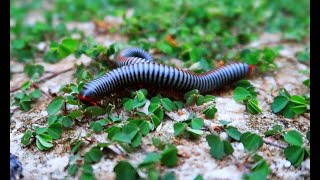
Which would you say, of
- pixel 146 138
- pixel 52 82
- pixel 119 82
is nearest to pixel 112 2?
pixel 52 82

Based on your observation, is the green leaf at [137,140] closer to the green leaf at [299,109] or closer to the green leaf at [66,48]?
the green leaf at [299,109]

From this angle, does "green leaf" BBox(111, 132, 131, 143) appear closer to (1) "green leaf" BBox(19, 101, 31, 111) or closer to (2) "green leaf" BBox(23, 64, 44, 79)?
(1) "green leaf" BBox(19, 101, 31, 111)

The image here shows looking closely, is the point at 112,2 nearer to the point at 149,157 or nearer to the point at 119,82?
the point at 119,82

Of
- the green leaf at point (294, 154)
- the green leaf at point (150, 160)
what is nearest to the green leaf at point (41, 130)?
the green leaf at point (150, 160)

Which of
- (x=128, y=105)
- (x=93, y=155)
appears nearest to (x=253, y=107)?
(x=128, y=105)

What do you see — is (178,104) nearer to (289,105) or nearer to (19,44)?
(289,105)
